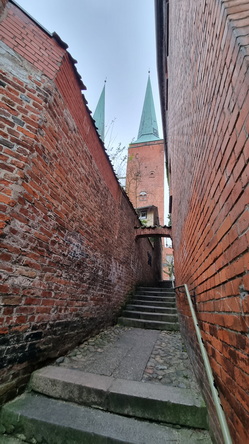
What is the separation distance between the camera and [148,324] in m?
4.69

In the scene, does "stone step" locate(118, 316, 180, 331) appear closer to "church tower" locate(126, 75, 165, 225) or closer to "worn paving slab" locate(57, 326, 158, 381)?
"worn paving slab" locate(57, 326, 158, 381)

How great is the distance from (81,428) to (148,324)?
132 inches

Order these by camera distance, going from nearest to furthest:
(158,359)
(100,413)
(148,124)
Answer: (100,413) < (158,359) < (148,124)

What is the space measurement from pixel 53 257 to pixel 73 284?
2.24 feet

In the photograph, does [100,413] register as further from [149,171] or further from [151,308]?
[149,171]

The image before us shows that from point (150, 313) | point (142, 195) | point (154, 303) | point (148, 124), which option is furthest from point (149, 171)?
point (150, 313)

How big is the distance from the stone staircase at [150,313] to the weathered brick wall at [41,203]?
5.68ft

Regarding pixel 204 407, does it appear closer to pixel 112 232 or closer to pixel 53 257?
pixel 53 257

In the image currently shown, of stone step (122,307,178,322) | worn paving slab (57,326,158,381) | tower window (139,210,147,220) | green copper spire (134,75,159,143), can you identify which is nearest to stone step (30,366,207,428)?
worn paving slab (57,326,158,381)

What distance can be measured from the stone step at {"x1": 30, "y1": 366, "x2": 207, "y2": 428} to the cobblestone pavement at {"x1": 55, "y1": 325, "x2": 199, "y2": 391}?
281mm

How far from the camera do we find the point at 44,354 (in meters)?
2.23

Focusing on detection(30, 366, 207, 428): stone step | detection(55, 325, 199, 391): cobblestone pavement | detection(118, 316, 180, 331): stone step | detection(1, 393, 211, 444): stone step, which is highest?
detection(118, 316, 180, 331): stone step

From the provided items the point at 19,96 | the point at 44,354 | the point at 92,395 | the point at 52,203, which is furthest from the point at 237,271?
the point at 19,96

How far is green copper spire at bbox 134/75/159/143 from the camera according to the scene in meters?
23.0
